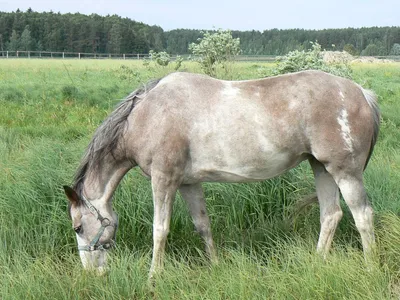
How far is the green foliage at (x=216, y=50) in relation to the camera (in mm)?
13031

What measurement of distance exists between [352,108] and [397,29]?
10738 centimetres

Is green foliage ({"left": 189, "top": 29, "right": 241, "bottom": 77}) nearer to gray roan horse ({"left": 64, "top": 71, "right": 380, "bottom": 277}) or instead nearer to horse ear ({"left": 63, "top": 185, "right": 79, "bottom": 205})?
gray roan horse ({"left": 64, "top": 71, "right": 380, "bottom": 277})

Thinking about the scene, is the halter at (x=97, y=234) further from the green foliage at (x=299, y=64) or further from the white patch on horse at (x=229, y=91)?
the green foliage at (x=299, y=64)

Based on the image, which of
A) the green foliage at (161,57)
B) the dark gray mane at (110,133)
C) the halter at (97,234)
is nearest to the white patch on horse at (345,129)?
the dark gray mane at (110,133)

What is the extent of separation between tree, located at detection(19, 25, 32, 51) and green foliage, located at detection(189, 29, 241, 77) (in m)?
70.6

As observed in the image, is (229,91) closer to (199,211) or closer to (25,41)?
(199,211)

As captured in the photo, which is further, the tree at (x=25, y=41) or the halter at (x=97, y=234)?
the tree at (x=25, y=41)

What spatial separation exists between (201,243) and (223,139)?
4.22 feet

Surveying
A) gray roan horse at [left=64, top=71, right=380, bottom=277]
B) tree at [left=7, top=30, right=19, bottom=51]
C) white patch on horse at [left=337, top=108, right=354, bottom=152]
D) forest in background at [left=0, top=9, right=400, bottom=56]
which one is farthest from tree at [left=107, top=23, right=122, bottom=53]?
white patch on horse at [left=337, top=108, right=354, bottom=152]

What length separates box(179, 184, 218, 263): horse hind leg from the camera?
194 inches

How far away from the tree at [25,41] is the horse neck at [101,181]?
7871cm

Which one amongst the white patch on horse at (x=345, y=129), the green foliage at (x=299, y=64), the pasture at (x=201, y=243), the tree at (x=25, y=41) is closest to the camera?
the pasture at (x=201, y=243)

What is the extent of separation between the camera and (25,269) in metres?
4.51

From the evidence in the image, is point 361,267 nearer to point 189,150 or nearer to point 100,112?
point 189,150
